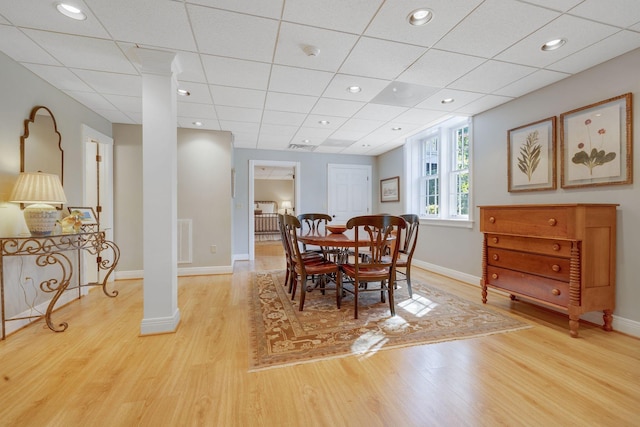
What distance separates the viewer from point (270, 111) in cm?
346

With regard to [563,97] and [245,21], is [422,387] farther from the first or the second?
[563,97]

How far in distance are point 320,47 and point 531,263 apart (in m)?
2.66

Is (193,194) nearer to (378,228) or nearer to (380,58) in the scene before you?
(378,228)

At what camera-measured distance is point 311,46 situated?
207cm

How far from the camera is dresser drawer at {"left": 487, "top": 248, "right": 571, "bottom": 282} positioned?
2203mm

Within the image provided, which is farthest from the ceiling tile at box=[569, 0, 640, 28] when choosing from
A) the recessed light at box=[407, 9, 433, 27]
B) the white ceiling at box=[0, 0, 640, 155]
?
the recessed light at box=[407, 9, 433, 27]

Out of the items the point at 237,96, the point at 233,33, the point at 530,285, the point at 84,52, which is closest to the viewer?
the point at 233,33

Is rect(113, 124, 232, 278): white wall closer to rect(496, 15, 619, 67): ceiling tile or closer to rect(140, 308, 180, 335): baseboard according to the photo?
rect(140, 308, 180, 335): baseboard

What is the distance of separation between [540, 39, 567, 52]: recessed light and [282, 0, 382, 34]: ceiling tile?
1.45 meters

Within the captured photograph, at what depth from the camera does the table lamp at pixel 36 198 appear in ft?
7.14

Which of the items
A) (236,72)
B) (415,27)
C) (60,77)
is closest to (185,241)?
(60,77)

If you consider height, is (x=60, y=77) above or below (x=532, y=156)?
above

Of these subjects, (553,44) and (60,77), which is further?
(60,77)

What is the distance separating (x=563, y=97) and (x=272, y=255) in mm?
5404
